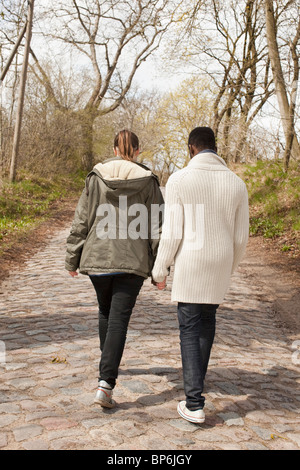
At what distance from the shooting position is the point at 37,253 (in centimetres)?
1177

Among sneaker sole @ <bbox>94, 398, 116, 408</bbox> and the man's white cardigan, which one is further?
sneaker sole @ <bbox>94, 398, 116, 408</bbox>

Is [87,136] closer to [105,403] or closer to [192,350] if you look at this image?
[105,403]

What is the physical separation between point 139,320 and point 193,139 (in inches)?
135

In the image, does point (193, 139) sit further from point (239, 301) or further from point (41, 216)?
point (41, 216)

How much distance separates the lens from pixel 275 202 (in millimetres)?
15797

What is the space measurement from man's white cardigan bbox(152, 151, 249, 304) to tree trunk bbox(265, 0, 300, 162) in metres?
13.0

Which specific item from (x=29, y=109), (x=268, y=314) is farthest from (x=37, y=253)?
(x=29, y=109)

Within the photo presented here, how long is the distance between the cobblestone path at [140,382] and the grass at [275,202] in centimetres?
601

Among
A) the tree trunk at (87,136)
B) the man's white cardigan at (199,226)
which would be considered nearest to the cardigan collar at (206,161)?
the man's white cardigan at (199,226)

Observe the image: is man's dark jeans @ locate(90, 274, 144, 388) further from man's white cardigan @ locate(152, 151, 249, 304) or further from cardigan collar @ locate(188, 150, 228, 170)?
cardigan collar @ locate(188, 150, 228, 170)

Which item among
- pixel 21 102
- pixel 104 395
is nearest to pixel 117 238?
pixel 104 395

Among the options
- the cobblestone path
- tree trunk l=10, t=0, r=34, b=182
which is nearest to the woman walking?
the cobblestone path

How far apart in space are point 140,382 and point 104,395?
2.58ft

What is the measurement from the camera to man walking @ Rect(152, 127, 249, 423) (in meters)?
3.71
